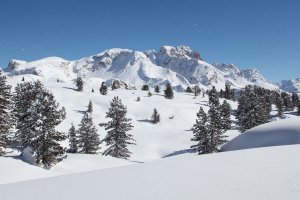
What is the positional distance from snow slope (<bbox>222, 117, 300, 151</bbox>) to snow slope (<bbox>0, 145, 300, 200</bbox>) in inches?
526

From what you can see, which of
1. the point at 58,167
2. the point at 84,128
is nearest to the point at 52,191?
the point at 58,167

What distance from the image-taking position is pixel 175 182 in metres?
10.4

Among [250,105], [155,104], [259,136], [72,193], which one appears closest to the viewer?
[72,193]

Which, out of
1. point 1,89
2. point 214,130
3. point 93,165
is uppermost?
point 1,89

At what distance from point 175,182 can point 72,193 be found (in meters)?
3.22

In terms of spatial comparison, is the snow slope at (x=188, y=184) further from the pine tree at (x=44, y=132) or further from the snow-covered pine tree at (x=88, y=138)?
the snow-covered pine tree at (x=88, y=138)

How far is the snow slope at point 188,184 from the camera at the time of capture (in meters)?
8.52

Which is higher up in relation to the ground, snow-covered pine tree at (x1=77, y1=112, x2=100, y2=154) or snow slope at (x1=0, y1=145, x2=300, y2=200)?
snow slope at (x1=0, y1=145, x2=300, y2=200)

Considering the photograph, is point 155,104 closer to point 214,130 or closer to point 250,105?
point 250,105

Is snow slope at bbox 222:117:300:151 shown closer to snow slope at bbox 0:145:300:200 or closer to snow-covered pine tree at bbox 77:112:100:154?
snow slope at bbox 0:145:300:200

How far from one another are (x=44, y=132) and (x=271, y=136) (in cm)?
2091

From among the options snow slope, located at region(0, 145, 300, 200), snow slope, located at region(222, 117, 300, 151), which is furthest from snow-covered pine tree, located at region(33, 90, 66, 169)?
snow slope, located at region(0, 145, 300, 200)

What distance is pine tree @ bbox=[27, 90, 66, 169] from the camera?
31.2 metres

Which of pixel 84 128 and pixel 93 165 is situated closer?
pixel 93 165
